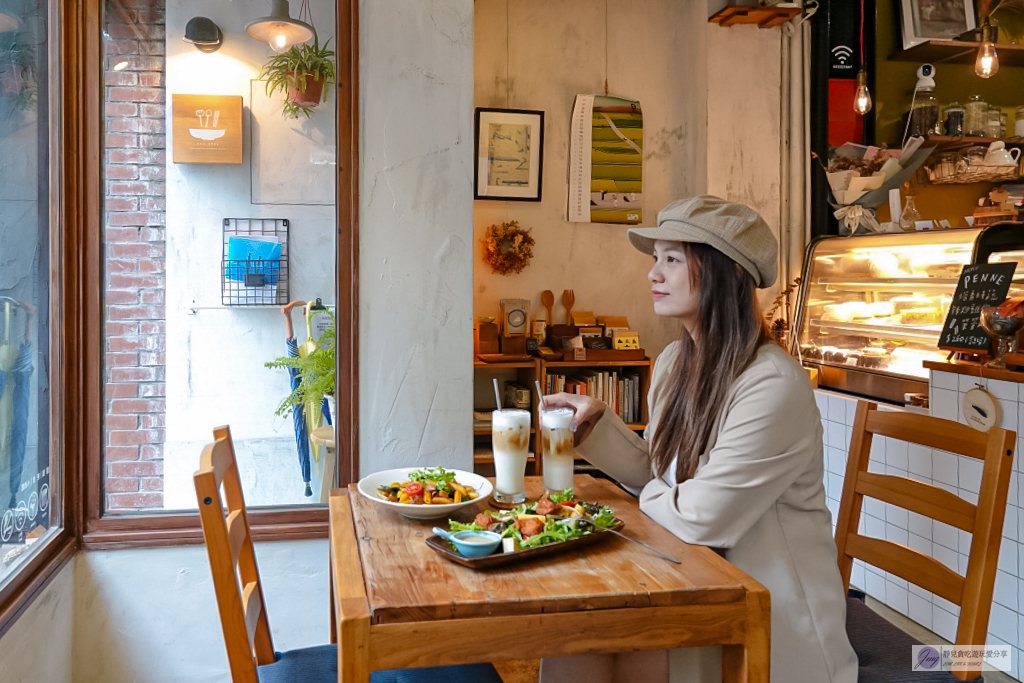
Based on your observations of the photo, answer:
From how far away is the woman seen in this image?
1.54 m

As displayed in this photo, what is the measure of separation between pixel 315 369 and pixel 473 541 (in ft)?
4.67

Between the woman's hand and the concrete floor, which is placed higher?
the woman's hand

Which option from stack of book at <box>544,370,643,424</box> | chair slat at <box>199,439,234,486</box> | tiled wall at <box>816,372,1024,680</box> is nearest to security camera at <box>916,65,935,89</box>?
tiled wall at <box>816,372,1024,680</box>

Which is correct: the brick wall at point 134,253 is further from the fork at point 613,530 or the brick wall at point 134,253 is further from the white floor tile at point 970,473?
the white floor tile at point 970,473

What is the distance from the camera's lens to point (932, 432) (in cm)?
185

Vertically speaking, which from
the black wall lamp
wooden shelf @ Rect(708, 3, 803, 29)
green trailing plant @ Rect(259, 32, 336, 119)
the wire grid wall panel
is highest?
wooden shelf @ Rect(708, 3, 803, 29)

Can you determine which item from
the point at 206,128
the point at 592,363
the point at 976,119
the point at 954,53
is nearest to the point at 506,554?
the point at 206,128

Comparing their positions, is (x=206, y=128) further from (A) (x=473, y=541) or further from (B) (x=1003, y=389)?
(B) (x=1003, y=389)

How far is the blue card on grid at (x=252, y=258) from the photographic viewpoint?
2582 mm

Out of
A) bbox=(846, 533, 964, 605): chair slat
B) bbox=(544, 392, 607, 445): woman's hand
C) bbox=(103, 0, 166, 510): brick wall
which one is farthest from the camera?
bbox=(103, 0, 166, 510): brick wall

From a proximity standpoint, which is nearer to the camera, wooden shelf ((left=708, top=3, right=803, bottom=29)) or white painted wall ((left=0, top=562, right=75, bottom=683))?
white painted wall ((left=0, top=562, right=75, bottom=683))

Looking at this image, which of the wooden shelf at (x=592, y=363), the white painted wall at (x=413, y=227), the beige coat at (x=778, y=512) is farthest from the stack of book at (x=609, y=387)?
the beige coat at (x=778, y=512)

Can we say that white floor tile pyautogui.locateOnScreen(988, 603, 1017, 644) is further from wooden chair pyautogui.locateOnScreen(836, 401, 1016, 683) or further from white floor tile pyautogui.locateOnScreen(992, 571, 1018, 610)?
wooden chair pyautogui.locateOnScreen(836, 401, 1016, 683)

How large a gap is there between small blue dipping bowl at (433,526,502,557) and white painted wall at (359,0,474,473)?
1189mm
